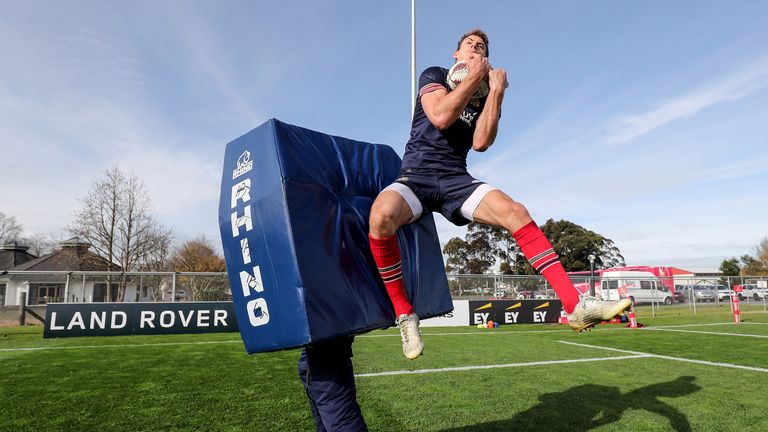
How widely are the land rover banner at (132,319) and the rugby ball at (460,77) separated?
12.7 metres

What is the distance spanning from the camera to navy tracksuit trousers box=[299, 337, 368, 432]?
2.31 metres

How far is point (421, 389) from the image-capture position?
16.7 feet

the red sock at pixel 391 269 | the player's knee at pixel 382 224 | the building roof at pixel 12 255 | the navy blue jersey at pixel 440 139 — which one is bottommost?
the red sock at pixel 391 269

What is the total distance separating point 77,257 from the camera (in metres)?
27.7

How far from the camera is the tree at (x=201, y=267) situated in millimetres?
15633

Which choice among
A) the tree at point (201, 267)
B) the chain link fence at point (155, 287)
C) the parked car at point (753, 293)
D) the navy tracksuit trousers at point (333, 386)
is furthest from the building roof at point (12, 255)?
the parked car at point (753, 293)

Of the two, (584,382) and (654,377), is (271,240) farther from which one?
(654,377)

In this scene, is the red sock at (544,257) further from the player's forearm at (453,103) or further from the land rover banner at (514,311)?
the land rover banner at (514,311)

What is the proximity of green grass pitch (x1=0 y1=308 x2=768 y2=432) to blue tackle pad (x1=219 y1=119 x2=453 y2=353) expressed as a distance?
68.3 inches

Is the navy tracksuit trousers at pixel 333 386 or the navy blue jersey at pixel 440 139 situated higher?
the navy blue jersey at pixel 440 139

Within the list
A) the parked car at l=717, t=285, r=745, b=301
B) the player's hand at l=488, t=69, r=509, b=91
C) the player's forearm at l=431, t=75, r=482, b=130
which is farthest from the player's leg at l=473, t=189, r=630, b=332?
the parked car at l=717, t=285, r=745, b=301

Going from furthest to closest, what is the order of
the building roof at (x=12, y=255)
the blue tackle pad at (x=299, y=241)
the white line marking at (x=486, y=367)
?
the building roof at (x=12, y=255)
the white line marking at (x=486, y=367)
the blue tackle pad at (x=299, y=241)

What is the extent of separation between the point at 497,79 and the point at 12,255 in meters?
61.4

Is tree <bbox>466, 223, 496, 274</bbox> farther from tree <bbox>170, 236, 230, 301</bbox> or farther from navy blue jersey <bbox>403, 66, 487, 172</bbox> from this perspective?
navy blue jersey <bbox>403, 66, 487, 172</bbox>
